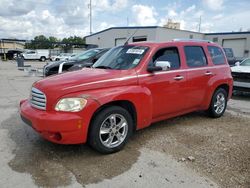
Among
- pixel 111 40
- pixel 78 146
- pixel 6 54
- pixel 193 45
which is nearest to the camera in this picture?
pixel 78 146

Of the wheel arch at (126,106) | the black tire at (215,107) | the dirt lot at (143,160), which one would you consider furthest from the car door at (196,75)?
the wheel arch at (126,106)

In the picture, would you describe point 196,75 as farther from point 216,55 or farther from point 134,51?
point 134,51

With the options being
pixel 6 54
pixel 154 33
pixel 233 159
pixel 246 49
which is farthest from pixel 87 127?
pixel 6 54

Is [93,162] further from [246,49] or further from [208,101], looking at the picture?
[246,49]

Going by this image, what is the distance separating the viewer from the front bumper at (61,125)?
3.40 metres

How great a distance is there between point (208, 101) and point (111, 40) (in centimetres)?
3125

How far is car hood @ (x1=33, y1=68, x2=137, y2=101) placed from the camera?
355cm

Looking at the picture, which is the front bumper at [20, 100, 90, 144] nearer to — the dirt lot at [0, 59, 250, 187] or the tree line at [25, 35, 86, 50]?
the dirt lot at [0, 59, 250, 187]

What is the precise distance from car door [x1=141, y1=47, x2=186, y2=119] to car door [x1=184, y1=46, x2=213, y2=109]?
226mm

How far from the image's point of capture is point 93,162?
11.9ft

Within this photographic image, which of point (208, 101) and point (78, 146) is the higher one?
point (208, 101)

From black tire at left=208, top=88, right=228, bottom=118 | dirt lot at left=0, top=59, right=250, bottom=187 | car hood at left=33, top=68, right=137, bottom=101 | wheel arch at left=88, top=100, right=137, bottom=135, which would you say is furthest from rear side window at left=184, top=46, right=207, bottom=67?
wheel arch at left=88, top=100, right=137, bottom=135

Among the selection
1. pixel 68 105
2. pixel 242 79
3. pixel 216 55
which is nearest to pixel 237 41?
pixel 242 79

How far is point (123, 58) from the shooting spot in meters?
4.62
